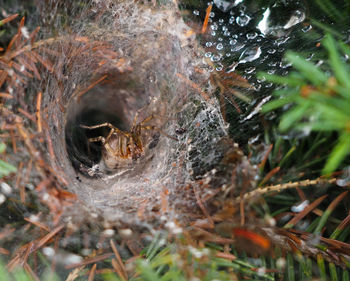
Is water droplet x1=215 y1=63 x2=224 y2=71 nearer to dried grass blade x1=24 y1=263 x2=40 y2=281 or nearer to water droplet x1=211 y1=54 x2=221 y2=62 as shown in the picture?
water droplet x1=211 y1=54 x2=221 y2=62

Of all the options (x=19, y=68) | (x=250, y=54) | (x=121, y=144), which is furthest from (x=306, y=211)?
(x=19, y=68)

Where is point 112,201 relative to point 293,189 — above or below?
above

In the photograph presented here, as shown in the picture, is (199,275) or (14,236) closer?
(199,275)

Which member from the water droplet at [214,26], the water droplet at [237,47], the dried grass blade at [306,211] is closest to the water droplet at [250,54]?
the water droplet at [237,47]

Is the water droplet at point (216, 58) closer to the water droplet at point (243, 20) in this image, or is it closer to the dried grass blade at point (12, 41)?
the water droplet at point (243, 20)

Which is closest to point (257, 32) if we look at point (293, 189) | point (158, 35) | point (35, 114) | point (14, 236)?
point (158, 35)

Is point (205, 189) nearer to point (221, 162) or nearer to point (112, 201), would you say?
point (221, 162)
